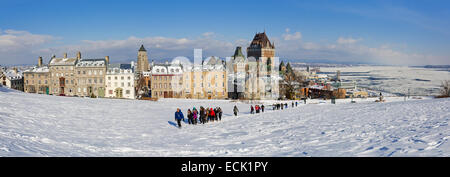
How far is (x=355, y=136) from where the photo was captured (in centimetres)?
1151

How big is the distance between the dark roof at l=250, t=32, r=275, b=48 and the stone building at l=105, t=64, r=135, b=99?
90.5m

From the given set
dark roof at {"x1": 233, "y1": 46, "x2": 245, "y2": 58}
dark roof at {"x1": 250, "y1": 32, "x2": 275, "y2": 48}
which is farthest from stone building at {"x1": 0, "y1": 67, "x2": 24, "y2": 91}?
dark roof at {"x1": 250, "y1": 32, "x2": 275, "y2": 48}

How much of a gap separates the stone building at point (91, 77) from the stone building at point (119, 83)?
150 centimetres

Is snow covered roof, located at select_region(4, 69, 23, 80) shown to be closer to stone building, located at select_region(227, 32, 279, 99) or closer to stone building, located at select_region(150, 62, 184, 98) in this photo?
stone building, located at select_region(150, 62, 184, 98)

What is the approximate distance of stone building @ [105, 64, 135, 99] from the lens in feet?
252

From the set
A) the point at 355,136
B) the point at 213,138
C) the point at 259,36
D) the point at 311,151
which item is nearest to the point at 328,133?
the point at 355,136

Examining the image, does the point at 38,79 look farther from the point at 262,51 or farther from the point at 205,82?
the point at 262,51

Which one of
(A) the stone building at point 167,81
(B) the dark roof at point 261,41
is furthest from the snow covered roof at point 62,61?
(B) the dark roof at point 261,41

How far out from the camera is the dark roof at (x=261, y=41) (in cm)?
15425

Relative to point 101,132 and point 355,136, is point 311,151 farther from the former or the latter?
point 101,132

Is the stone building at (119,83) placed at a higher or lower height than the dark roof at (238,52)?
lower

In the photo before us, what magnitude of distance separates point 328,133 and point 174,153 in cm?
677

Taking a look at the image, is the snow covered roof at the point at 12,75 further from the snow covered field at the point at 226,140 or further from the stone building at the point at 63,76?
the snow covered field at the point at 226,140

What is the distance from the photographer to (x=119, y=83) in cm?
7675
